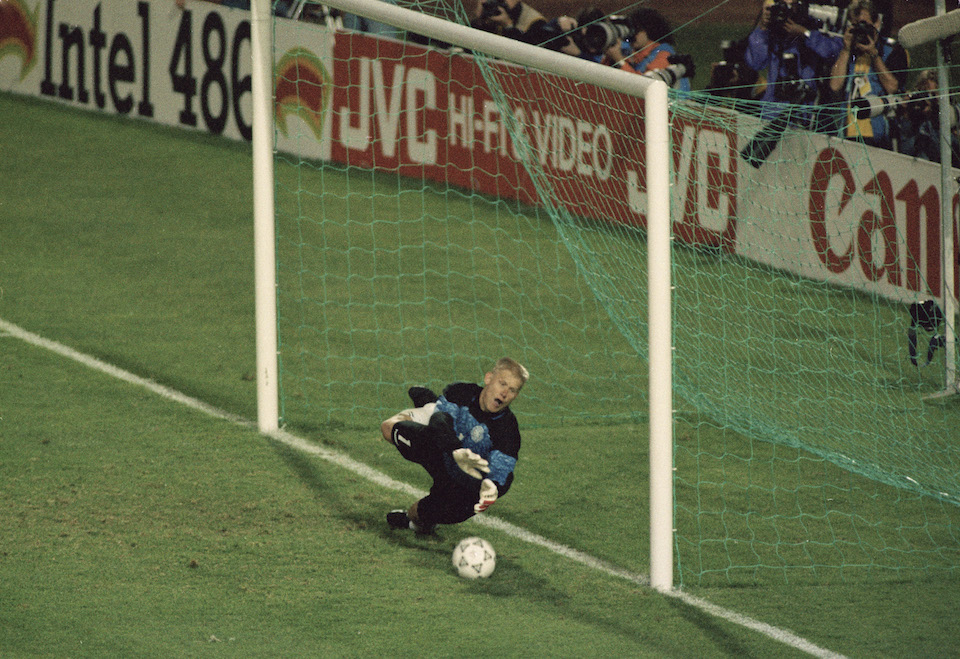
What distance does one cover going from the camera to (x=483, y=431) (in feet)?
18.2

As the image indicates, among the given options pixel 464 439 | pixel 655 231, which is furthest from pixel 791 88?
pixel 464 439

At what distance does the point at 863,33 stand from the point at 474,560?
21.2 feet

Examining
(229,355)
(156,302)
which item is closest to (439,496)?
(229,355)

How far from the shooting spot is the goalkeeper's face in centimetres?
541

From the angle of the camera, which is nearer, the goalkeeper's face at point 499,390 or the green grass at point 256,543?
the green grass at point 256,543

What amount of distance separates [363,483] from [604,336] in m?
3.00

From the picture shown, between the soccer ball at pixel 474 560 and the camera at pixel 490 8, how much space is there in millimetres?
8053

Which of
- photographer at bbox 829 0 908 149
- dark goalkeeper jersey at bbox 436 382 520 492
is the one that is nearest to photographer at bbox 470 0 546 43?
photographer at bbox 829 0 908 149

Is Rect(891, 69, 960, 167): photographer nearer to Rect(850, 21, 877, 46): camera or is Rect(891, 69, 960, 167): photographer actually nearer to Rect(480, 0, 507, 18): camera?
Rect(850, 21, 877, 46): camera

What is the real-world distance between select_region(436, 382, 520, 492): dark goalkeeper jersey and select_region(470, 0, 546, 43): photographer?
7.30 meters

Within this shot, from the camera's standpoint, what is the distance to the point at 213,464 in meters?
6.93

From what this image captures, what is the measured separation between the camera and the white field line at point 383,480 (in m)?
5.11

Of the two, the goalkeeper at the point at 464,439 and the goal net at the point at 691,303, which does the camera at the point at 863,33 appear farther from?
the goalkeeper at the point at 464,439

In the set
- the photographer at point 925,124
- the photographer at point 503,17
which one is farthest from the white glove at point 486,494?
the photographer at point 503,17
